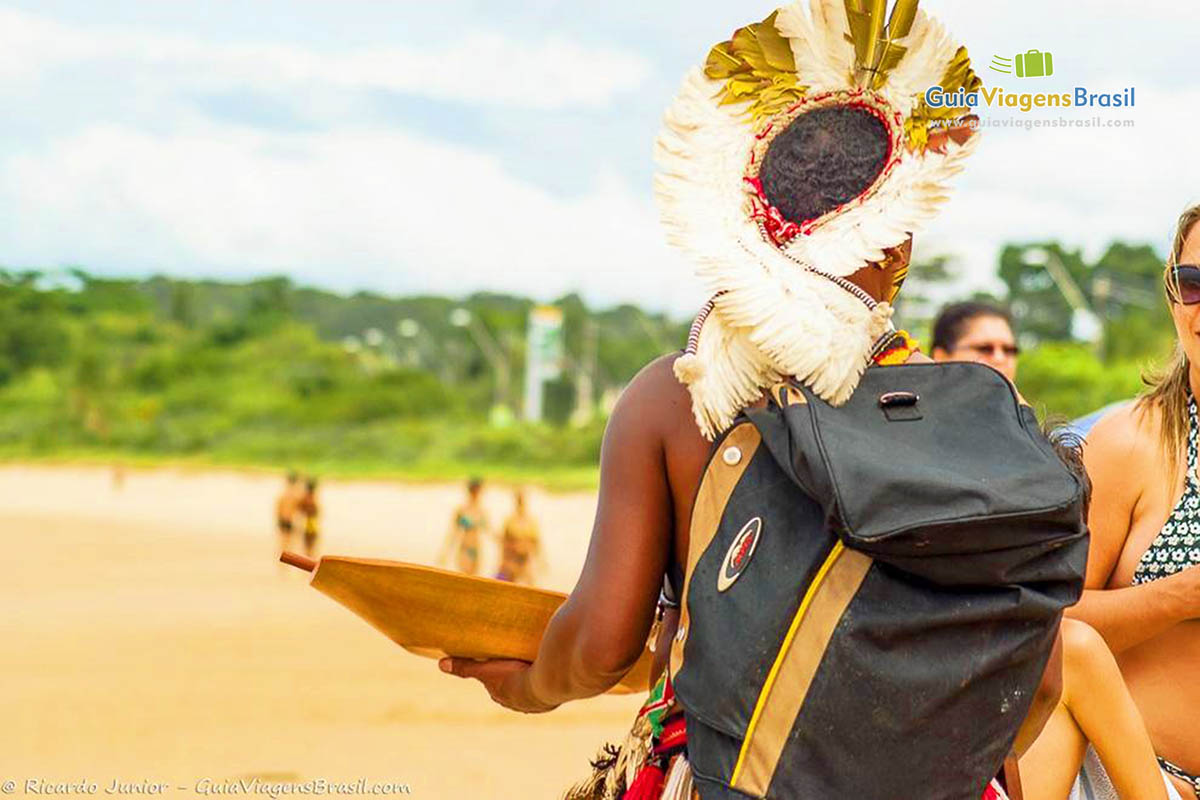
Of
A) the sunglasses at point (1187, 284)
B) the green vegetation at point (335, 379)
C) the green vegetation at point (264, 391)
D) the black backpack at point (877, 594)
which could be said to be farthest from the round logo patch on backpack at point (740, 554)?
the green vegetation at point (264, 391)

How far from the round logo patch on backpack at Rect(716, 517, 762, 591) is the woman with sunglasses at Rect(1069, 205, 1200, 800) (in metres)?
1.15

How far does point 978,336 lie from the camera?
5.99 meters

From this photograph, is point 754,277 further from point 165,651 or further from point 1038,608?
point 165,651

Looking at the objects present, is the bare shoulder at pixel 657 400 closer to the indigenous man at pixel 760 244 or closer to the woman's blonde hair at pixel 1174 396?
the indigenous man at pixel 760 244

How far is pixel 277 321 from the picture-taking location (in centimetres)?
9306

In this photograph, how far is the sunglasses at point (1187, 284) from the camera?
298cm

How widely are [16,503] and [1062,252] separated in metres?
39.3

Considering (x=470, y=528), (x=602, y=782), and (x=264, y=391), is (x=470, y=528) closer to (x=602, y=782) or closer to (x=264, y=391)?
(x=602, y=782)

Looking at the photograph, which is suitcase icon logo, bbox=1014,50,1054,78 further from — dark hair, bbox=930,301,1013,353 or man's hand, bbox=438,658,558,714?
man's hand, bbox=438,658,558,714

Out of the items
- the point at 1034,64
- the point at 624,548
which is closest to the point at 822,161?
the point at 624,548

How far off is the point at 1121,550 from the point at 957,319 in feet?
10.5

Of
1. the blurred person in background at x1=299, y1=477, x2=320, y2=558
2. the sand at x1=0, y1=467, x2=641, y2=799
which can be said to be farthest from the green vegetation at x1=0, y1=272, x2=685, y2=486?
the sand at x1=0, y1=467, x2=641, y2=799

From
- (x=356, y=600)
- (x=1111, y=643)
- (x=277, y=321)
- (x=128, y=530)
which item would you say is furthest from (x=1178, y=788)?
(x=277, y=321)

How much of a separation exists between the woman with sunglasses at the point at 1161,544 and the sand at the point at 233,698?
5469 millimetres
